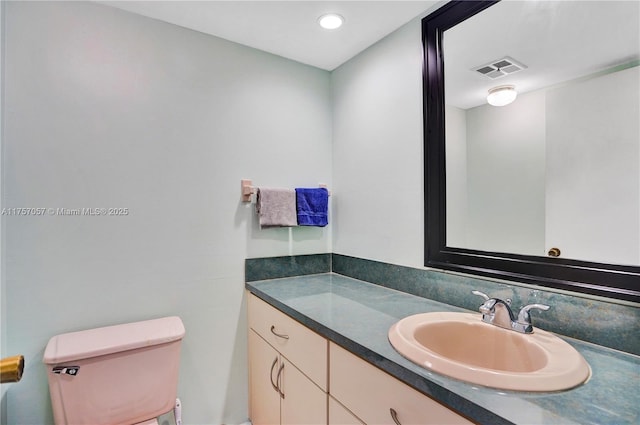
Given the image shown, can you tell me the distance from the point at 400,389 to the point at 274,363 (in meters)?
0.82

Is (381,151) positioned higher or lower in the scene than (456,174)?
higher

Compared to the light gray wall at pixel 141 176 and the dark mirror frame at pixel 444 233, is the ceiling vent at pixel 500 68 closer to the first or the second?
the dark mirror frame at pixel 444 233

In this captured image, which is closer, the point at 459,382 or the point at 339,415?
the point at 459,382

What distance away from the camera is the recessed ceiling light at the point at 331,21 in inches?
60.4

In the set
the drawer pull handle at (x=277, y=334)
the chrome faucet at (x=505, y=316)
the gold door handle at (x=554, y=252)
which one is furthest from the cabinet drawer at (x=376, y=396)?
the gold door handle at (x=554, y=252)

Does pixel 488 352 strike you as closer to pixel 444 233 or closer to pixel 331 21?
pixel 444 233

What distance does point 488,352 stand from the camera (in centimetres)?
112

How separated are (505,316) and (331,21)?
1.51 meters

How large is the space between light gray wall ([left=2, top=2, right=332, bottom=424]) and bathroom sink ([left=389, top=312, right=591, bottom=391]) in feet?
3.44

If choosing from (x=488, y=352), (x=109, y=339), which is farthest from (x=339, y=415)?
(x=109, y=339)

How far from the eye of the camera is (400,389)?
878 millimetres

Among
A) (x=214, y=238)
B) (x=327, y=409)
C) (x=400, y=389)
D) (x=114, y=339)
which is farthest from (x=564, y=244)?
(x=114, y=339)

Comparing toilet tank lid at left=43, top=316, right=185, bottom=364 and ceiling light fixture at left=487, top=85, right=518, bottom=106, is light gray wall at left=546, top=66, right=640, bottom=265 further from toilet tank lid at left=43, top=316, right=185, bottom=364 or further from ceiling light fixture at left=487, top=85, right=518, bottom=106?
toilet tank lid at left=43, top=316, right=185, bottom=364

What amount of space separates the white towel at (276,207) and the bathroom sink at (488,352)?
929 millimetres
